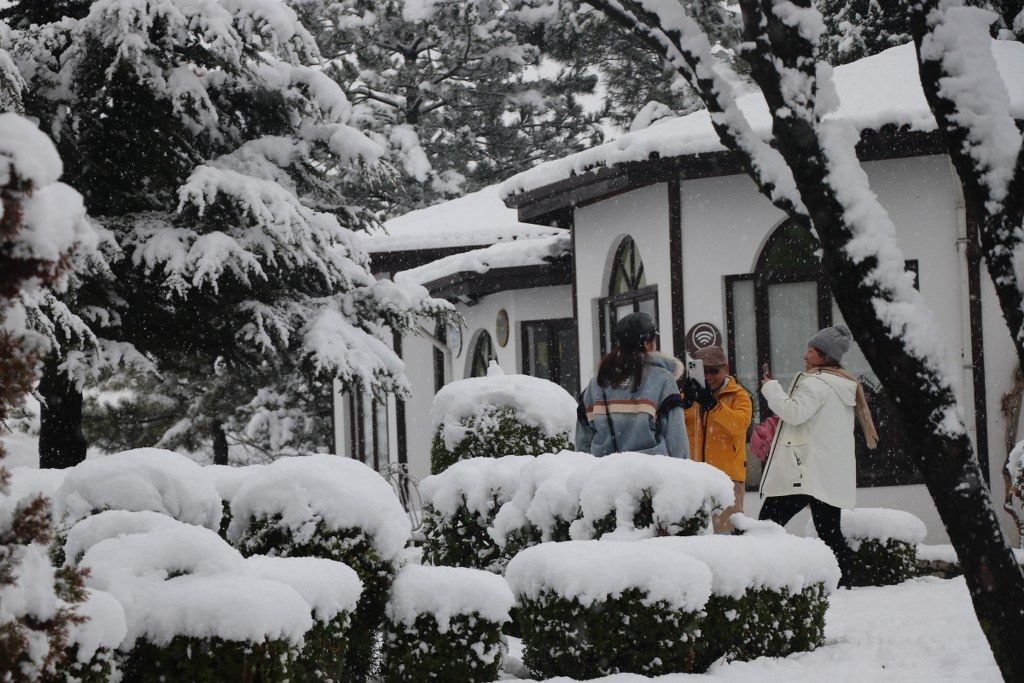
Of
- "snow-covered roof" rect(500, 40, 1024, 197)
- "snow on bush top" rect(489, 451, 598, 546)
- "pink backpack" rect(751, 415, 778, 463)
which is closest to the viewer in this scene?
"snow on bush top" rect(489, 451, 598, 546)

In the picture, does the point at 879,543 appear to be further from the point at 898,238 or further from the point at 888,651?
the point at 898,238

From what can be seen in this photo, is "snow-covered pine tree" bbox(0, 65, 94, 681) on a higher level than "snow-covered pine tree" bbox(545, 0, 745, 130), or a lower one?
lower

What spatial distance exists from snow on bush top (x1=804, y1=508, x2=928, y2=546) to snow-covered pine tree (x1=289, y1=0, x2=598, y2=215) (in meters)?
19.1

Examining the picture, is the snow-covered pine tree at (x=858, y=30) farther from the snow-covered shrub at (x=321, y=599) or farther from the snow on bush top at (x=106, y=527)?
the snow on bush top at (x=106, y=527)

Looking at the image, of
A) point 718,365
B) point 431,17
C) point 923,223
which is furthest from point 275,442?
point 718,365

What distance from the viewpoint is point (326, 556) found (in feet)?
17.1

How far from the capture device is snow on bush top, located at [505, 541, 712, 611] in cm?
511

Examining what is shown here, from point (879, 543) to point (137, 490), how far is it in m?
5.26

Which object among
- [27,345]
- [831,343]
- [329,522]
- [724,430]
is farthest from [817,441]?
[27,345]

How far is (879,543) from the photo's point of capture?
8.39 meters

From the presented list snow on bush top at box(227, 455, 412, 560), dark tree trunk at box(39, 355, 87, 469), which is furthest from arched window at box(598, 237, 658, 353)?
snow on bush top at box(227, 455, 412, 560)

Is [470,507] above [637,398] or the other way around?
the other way around

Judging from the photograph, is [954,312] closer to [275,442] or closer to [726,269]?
[726,269]

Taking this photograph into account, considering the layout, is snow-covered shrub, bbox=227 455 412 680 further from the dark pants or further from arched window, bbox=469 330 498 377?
arched window, bbox=469 330 498 377
